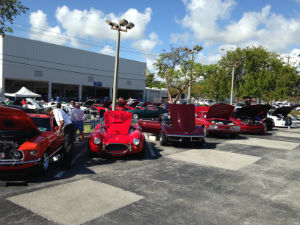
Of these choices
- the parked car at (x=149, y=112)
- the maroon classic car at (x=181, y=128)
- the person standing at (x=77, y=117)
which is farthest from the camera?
the parked car at (x=149, y=112)

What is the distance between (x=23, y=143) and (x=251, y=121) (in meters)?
12.4

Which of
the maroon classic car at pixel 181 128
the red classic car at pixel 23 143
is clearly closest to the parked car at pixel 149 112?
the maroon classic car at pixel 181 128

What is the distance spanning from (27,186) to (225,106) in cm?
948

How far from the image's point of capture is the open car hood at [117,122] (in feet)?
26.2

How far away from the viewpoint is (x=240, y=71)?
3419cm

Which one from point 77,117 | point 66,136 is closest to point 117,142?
point 66,136

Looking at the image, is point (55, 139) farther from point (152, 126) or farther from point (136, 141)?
point (152, 126)

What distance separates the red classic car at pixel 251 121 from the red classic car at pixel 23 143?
1076 centimetres

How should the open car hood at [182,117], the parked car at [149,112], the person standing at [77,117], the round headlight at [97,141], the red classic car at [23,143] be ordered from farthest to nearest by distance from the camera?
the parked car at [149,112] → the open car hood at [182,117] → the person standing at [77,117] → the round headlight at [97,141] → the red classic car at [23,143]

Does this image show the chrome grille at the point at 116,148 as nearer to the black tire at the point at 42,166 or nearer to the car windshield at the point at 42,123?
the car windshield at the point at 42,123

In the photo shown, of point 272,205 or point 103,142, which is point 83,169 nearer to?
point 103,142

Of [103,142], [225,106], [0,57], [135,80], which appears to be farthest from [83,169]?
[135,80]

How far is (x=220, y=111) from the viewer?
A: 1240cm

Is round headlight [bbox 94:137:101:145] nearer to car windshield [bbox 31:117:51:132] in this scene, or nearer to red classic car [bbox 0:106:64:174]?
red classic car [bbox 0:106:64:174]
